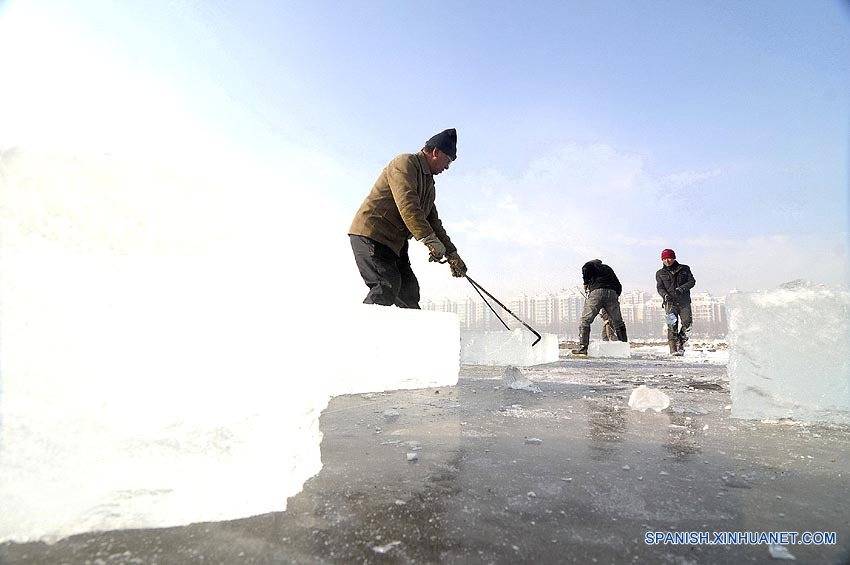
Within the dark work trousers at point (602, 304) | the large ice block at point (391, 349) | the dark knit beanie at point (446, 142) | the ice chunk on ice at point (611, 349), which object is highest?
the dark knit beanie at point (446, 142)

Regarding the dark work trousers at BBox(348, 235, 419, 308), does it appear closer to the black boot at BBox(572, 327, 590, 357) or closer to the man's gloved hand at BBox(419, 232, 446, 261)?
the man's gloved hand at BBox(419, 232, 446, 261)

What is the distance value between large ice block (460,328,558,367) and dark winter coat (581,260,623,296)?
265 centimetres

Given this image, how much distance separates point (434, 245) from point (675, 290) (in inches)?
275

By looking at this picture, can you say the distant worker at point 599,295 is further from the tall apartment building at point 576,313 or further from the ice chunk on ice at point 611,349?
the tall apartment building at point 576,313

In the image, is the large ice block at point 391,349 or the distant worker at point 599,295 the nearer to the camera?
the large ice block at point 391,349

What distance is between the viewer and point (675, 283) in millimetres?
8445

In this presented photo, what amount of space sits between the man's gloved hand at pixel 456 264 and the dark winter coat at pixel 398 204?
35 centimetres

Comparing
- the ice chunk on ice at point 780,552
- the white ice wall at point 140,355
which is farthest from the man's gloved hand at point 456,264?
the ice chunk on ice at point 780,552

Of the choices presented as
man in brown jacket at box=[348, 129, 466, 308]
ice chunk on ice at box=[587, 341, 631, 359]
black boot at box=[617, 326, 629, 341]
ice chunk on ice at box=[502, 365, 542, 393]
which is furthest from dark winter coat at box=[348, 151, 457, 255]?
ice chunk on ice at box=[587, 341, 631, 359]

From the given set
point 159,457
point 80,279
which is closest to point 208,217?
point 80,279

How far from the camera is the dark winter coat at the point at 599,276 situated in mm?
7898

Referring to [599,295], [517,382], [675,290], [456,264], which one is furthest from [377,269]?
[675,290]

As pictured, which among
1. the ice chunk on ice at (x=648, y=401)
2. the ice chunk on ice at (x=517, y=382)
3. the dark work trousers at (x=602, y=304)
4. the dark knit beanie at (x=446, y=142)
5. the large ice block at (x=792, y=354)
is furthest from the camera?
Result: the dark work trousers at (x=602, y=304)

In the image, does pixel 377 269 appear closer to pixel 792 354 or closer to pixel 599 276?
pixel 792 354
